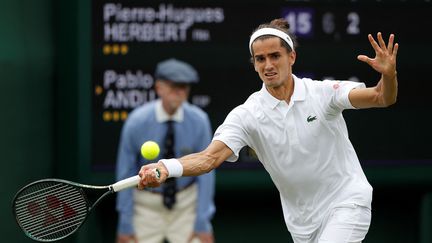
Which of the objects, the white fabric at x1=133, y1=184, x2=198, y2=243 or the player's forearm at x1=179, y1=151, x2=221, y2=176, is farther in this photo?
the white fabric at x1=133, y1=184, x2=198, y2=243

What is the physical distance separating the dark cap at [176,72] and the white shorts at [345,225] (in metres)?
2.53

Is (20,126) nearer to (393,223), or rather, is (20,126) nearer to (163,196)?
(163,196)

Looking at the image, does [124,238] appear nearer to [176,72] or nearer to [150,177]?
[176,72]

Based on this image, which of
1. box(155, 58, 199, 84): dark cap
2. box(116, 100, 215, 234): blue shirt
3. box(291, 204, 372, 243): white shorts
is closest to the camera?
box(291, 204, 372, 243): white shorts

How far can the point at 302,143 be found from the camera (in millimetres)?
6102

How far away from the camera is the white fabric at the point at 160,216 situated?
8812 millimetres

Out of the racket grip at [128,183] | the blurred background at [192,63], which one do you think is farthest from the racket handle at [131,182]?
the blurred background at [192,63]

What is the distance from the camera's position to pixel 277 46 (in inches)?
242

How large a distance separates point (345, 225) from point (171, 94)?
2.74m

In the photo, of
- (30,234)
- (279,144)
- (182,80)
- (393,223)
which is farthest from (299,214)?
(393,223)

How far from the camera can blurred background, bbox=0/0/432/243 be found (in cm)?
865

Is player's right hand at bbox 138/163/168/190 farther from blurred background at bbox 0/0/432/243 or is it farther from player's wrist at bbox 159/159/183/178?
blurred background at bbox 0/0/432/243

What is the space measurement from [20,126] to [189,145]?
1150 mm

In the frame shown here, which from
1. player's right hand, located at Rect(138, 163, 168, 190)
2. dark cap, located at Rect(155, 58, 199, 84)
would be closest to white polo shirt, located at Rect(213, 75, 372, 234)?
player's right hand, located at Rect(138, 163, 168, 190)
